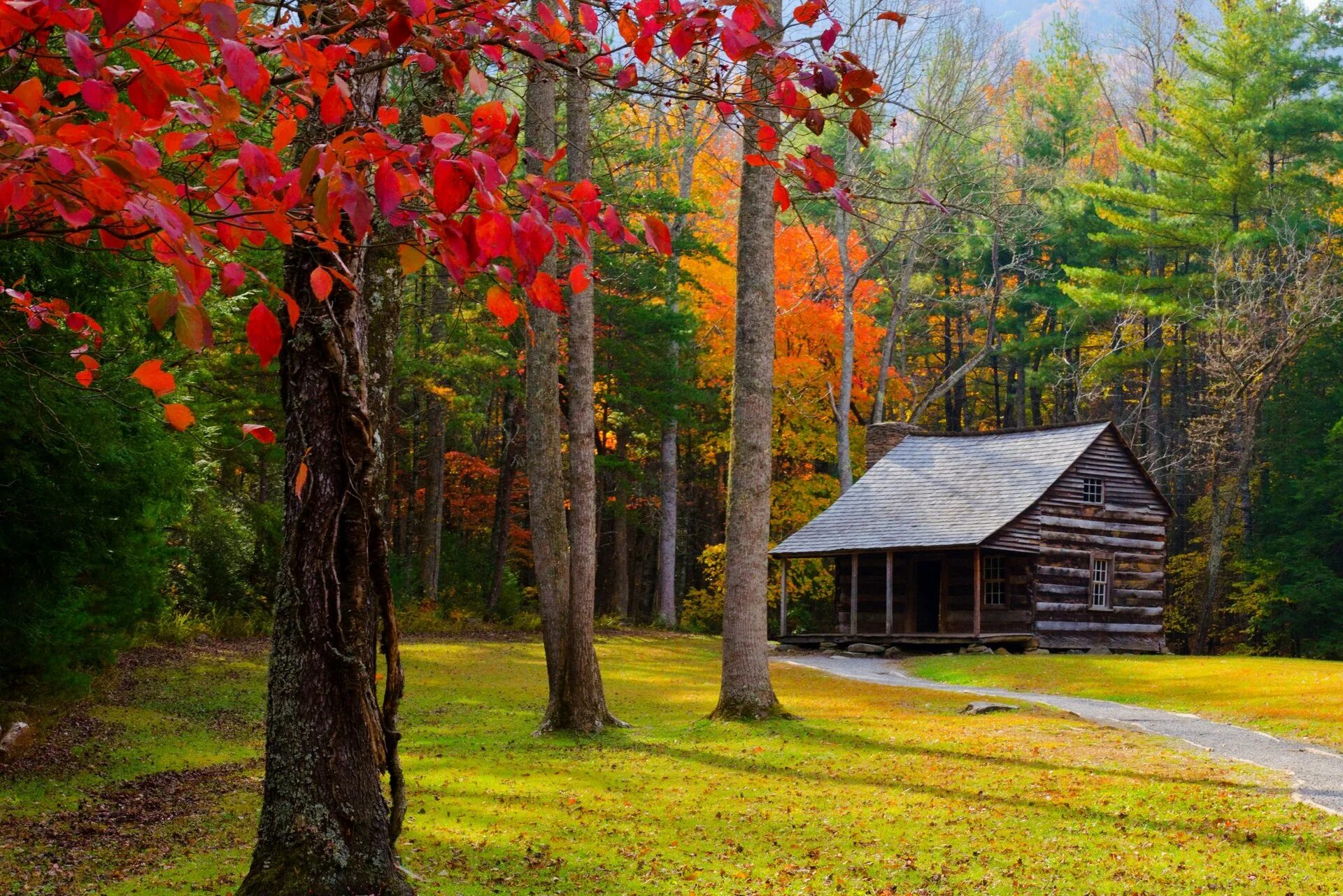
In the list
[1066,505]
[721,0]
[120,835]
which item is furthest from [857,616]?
[721,0]

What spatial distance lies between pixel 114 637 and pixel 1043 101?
4587 cm

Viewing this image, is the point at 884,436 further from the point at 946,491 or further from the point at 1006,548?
the point at 1006,548

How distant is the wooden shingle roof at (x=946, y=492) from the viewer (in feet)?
95.1

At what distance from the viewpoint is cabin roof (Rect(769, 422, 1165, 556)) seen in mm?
28984

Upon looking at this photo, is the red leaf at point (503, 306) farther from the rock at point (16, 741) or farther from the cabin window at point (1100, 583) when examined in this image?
the cabin window at point (1100, 583)

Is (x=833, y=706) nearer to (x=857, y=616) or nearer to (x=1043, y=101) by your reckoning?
(x=857, y=616)

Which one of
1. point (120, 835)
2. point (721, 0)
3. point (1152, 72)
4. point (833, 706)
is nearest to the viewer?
point (721, 0)

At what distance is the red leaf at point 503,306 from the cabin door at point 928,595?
30.2m

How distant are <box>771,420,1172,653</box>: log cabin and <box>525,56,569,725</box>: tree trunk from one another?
652 inches

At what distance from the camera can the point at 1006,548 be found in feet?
92.3

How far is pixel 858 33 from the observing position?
30438mm

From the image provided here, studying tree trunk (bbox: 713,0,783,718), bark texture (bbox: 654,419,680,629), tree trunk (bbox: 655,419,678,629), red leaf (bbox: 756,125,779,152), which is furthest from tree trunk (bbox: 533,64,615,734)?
tree trunk (bbox: 655,419,678,629)

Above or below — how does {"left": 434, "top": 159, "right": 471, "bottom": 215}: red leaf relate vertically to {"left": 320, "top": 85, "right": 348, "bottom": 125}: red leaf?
below

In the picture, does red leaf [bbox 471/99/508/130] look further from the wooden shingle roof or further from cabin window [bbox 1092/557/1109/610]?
cabin window [bbox 1092/557/1109/610]
